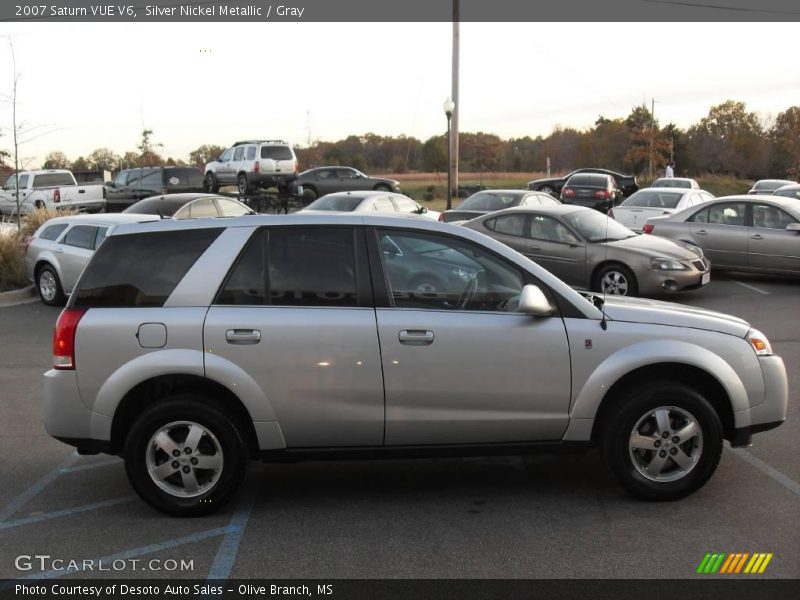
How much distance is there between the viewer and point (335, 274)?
5.18 metres

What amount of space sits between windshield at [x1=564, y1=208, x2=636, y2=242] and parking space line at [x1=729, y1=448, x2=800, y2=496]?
7695 millimetres

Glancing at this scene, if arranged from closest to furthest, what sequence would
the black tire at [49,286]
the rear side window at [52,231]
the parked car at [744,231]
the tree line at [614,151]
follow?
the black tire at [49,286] → the rear side window at [52,231] → the parked car at [744,231] → the tree line at [614,151]

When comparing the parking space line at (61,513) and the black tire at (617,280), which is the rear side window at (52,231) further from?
the parking space line at (61,513)

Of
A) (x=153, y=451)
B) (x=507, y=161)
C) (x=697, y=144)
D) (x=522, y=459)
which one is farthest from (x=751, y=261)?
(x=507, y=161)

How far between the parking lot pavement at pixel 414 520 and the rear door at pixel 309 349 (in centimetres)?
57

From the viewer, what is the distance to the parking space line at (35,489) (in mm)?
5270

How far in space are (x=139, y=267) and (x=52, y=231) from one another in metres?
9.99

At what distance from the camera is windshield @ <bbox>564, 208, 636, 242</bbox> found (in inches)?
539

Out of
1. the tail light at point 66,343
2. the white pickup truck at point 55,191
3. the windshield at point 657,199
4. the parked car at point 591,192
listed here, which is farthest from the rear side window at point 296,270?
the white pickup truck at point 55,191

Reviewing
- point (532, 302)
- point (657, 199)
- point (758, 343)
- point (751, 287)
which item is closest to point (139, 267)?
point (532, 302)

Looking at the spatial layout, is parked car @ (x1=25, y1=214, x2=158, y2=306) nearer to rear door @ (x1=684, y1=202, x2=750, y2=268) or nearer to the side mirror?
the side mirror

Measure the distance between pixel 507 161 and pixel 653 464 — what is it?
7523 centimetres

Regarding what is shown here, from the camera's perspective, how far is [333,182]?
104 feet
